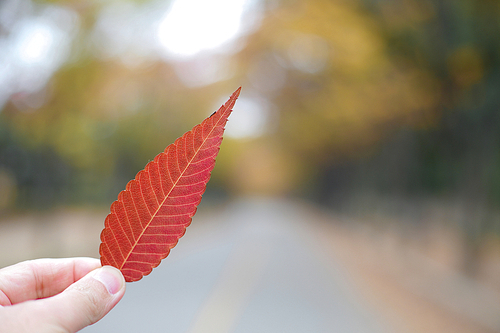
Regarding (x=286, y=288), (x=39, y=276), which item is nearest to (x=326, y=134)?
(x=286, y=288)

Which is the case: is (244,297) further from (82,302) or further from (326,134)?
(326,134)

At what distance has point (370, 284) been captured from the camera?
1186 centimetres

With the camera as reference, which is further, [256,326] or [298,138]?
[298,138]

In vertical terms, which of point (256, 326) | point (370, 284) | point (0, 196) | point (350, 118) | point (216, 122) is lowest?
point (0, 196)

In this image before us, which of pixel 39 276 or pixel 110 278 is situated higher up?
pixel 110 278

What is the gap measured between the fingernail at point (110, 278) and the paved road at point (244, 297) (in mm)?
6666

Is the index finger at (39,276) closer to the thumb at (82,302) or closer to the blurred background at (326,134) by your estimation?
the thumb at (82,302)

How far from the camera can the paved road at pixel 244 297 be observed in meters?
7.60

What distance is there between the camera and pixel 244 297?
383 inches

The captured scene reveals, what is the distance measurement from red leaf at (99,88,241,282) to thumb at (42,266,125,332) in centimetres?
18

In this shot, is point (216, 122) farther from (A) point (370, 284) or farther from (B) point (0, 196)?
(B) point (0, 196)

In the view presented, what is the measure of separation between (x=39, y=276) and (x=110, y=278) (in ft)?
1.36

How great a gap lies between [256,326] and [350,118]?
11856 mm

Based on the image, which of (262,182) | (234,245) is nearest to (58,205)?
(234,245)
